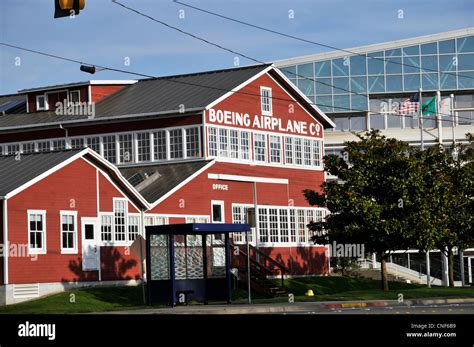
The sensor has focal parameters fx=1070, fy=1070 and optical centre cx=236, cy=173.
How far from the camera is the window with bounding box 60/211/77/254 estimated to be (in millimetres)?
43997

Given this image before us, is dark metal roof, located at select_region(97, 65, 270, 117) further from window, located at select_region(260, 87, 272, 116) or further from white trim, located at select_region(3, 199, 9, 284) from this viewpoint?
white trim, located at select_region(3, 199, 9, 284)

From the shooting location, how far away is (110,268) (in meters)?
46.4

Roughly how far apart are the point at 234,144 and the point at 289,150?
5171 mm

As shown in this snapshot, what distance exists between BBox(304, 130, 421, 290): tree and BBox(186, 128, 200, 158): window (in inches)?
289

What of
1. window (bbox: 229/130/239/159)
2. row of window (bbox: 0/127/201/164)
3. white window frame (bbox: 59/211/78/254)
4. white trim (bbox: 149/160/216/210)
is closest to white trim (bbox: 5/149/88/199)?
white window frame (bbox: 59/211/78/254)

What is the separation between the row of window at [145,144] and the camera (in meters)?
54.3

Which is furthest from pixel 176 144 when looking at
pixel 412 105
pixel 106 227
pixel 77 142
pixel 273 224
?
pixel 412 105

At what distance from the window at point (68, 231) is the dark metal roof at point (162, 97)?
11.3 m

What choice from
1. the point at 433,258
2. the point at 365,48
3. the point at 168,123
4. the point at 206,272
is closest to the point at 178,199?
the point at 168,123

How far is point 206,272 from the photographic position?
4069cm

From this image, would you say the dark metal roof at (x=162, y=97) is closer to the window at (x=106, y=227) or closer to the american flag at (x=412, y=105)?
the window at (x=106, y=227)

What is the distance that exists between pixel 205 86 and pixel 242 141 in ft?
12.1

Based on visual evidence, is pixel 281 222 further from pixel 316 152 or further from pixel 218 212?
pixel 316 152

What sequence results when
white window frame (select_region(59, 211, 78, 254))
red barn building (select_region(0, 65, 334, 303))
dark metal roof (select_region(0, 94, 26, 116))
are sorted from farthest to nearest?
dark metal roof (select_region(0, 94, 26, 116))
white window frame (select_region(59, 211, 78, 254))
red barn building (select_region(0, 65, 334, 303))
